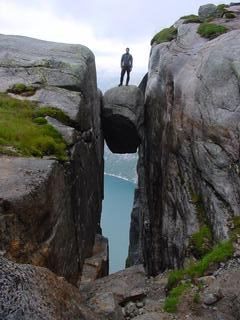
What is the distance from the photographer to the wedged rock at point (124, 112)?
36938 mm

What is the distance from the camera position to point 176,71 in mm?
29078

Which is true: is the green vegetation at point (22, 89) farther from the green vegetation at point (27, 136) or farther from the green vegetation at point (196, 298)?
the green vegetation at point (196, 298)

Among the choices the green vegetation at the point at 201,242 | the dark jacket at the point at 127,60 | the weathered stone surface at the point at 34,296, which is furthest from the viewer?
the dark jacket at the point at 127,60

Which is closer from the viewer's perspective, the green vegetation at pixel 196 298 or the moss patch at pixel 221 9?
the green vegetation at pixel 196 298

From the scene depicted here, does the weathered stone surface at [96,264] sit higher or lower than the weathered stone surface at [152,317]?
lower

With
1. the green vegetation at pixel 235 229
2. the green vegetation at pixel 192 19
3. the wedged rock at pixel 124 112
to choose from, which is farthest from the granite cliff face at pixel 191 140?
the wedged rock at pixel 124 112

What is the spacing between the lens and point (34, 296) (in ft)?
27.6

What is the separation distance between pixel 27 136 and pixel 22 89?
8.11 meters

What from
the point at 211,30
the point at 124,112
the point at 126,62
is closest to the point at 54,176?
the point at 211,30

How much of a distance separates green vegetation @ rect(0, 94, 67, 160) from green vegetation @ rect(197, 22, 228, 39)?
13.3 meters

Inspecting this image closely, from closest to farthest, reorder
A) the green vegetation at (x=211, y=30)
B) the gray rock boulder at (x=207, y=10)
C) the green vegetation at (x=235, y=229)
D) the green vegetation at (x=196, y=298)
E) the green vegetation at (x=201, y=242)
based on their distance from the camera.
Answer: the green vegetation at (x=196, y=298)
the green vegetation at (x=235, y=229)
the green vegetation at (x=201, y=242)
the green vegetation at (x=211, y=30)
the gray rock boulder at (x=207, y=10)

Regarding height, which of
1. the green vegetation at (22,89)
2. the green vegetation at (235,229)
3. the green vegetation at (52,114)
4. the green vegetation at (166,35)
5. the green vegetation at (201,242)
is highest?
the green vegetation at (166,35)

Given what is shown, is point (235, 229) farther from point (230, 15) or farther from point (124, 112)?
point (230, 15)

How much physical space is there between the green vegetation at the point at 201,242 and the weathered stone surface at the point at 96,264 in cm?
601
